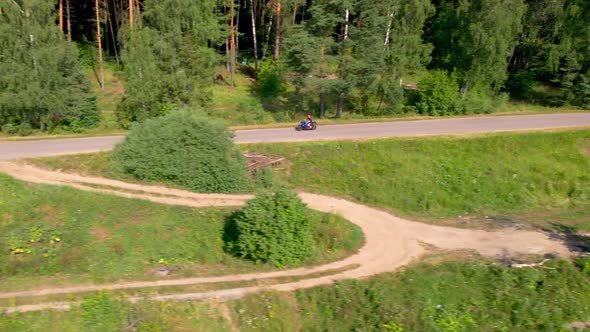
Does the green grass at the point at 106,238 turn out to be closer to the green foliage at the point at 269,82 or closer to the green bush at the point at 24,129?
the green bush at the point at 24,129

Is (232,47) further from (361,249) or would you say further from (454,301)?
(454,301)

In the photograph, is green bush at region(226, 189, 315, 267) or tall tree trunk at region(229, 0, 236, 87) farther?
tall tree trunk at region(229, 0, 236, 87)

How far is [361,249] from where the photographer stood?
16.8 m

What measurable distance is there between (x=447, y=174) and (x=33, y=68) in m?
24.0

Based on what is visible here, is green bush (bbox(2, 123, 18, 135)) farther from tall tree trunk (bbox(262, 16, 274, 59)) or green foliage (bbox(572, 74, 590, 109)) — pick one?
green foliage (bbox(572, 74, 590, 109))

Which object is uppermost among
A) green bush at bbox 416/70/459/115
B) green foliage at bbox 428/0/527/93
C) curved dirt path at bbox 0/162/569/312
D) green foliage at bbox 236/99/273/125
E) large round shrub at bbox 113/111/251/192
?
green foliage at bbox 428/0/527/93

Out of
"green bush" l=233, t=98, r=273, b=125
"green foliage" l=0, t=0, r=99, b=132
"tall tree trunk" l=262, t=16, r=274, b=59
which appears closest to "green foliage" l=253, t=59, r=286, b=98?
"tall tree trunk" l=262, t=16, r=274, b=59

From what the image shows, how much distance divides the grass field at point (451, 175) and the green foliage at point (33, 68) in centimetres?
679

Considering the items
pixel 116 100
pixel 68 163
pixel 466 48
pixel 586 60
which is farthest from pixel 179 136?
pixel 586 60

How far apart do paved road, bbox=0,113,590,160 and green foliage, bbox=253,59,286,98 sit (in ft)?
40.1

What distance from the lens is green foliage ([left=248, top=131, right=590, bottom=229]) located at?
2125cm

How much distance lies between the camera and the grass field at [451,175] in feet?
67.3

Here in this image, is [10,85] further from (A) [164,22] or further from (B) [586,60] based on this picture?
(B) [586,60]

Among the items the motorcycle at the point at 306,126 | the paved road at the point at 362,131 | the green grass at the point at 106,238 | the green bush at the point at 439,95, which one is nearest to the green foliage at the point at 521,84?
the paved road at the point at 362,131
